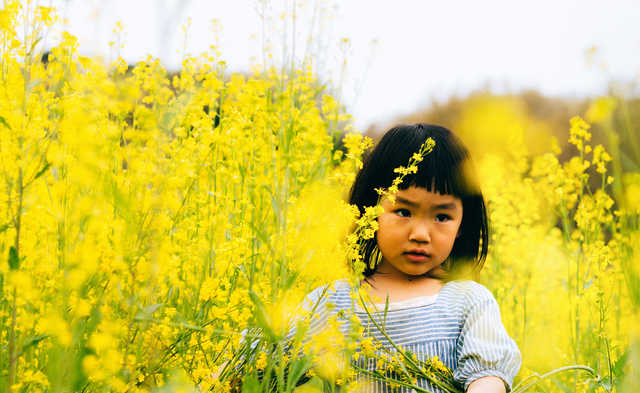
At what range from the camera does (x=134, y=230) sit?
105cm

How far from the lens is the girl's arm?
157cm

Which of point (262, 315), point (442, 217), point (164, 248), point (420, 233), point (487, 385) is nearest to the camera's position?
point (262, 315)

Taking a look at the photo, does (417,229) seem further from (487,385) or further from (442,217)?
(487,385)

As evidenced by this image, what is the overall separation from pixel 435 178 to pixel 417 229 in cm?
21

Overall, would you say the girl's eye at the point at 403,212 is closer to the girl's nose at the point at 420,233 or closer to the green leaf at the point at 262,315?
the girl's nose at the point at 420,233

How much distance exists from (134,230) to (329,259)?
0.60m

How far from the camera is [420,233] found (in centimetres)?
181

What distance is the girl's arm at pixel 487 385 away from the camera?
61.7 inches

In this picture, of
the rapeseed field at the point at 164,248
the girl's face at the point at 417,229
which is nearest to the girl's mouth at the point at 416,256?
the girl's face at the point at 417,229

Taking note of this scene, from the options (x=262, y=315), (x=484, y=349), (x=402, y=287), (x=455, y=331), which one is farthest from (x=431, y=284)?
(x=262, y=315)

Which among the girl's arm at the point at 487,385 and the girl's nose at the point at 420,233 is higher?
the girl's nose at the point at 420,233

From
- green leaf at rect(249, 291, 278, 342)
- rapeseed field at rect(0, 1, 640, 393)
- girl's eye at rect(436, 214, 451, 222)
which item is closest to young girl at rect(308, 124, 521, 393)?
girl's eye at rect(436, 214, 451, 222)

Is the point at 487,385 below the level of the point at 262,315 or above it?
below

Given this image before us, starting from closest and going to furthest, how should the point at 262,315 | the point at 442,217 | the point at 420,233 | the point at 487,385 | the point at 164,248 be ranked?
the point at 262,315 < the point at 164,248 < the point at 487,385 < the point at 420,233 < the point at 442,217
